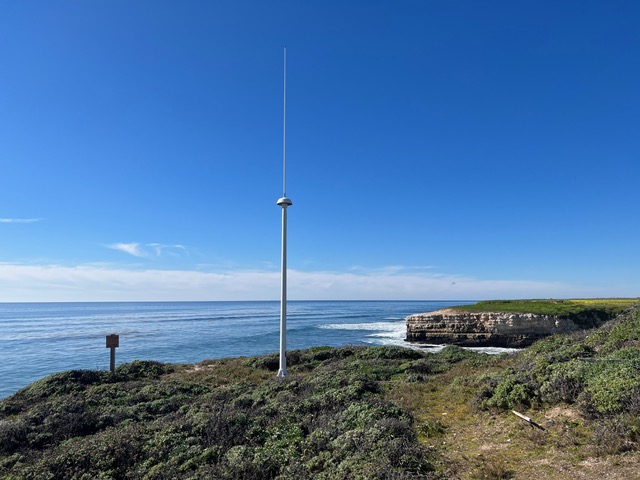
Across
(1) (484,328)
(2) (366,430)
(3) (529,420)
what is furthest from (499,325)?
(2) (366,430)

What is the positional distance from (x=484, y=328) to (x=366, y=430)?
40582 millimetres

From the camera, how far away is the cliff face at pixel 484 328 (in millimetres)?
40969

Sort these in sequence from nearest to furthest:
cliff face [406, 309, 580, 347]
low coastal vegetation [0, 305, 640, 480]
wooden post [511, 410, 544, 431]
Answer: low coastal vegetation [0, 305, 640, 480] → wooden post [511, 410, 544, 431] → cliff face [406, 309, 580, 347]

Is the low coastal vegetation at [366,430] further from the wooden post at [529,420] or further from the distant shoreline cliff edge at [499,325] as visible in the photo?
the distant shoreline cliff edge at [499,325]

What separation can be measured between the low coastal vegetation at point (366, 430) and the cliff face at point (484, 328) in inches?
1213

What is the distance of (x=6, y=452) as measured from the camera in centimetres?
876

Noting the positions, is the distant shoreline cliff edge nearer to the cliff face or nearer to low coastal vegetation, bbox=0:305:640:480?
the cliff face

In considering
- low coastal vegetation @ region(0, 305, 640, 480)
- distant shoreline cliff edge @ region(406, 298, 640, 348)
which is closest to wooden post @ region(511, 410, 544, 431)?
low coastal vegetation @ region(0, 305, 640, 480)

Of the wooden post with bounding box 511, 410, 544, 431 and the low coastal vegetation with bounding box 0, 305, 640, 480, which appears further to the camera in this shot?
the wooden post with bounding box 511, 410, 544, 431

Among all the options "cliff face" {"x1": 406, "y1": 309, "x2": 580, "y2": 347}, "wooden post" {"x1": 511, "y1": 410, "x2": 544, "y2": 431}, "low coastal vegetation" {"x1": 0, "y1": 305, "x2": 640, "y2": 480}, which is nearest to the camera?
"low coastal vegetation" {"x1": 0, "y1": 305, "x2": 640, "y2": 480}

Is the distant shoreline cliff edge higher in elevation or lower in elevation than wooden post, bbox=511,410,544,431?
lower

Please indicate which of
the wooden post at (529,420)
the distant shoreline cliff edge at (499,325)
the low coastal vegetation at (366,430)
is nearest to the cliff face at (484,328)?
the distant shoreline cliff edge at (499,325)

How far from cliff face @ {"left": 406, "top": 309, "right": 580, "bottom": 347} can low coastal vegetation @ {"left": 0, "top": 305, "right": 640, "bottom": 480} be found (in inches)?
1213

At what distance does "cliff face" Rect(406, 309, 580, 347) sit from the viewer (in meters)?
41.0
